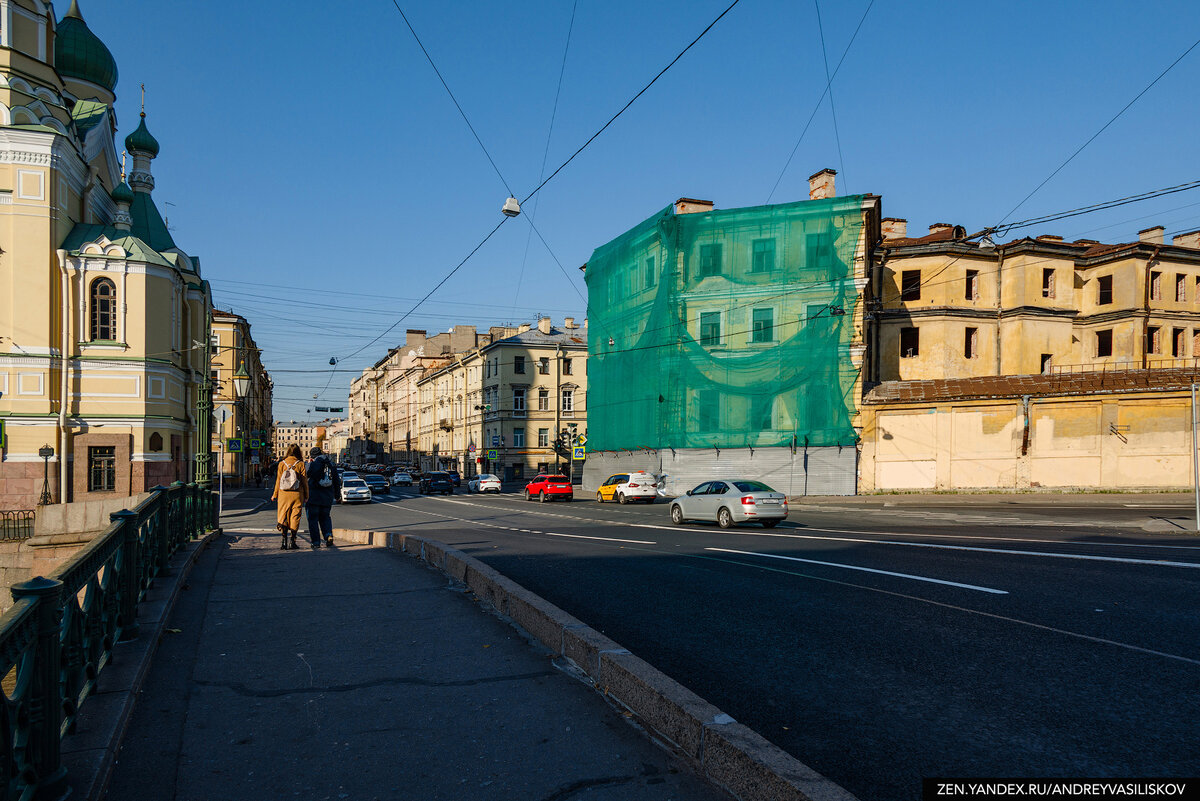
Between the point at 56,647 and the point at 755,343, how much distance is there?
36633 mm

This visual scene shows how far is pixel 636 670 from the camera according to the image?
4.96 meters

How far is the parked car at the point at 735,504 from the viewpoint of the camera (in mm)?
20031

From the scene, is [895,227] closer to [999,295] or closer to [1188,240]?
[999,295]

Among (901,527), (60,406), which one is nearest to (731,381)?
(901,527)

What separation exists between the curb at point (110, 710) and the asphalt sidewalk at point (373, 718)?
5.6 inches

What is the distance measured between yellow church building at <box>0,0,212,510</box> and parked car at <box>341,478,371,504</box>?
338 inches

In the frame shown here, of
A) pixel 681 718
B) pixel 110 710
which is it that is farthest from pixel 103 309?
pixel 681 718

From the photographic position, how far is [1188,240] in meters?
51.5

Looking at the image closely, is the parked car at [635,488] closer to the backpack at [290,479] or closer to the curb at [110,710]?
the backpack at [290,479]

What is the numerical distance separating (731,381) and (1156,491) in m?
17.7

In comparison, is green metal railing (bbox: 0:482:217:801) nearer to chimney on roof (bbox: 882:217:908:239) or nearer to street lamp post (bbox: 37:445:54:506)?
street lamp post (bbox: 37:445:54:506)

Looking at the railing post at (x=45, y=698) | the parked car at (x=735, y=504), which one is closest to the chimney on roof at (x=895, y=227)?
the parked car at (x=735, y=504)

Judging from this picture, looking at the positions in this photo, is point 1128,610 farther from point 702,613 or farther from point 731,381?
point 731,381

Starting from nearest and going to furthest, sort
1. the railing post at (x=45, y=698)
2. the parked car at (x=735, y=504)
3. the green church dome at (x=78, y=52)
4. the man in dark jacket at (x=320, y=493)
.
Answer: the railing post at (x=45, y=698) < the man in dark jacket at (x=320, y=493) < the parked car at (x=735, y=504) < the green church dome at (x=78, y=52)
